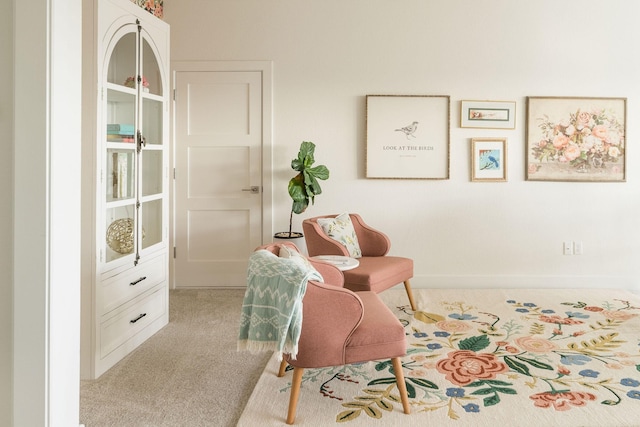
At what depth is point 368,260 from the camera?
14.5ft

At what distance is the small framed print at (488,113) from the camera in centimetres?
531

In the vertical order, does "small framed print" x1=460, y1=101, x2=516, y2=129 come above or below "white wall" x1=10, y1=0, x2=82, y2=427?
above

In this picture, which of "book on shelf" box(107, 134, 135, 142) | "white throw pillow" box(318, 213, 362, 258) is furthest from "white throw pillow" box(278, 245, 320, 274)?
"white throw pillow" box(318, 213, 362, 258)

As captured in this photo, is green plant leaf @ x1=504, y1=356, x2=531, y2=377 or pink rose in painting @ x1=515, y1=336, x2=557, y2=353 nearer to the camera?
green plant leaf @ x1=504, y1=356, x2=531, y2=377

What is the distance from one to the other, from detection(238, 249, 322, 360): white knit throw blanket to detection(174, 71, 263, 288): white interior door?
2.71 meters

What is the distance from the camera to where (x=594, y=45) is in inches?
208

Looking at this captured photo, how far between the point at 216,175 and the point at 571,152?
333 cm

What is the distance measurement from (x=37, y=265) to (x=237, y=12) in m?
3.75

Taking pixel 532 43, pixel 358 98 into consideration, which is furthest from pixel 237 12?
pixel 532 43

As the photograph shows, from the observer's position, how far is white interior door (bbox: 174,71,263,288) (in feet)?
17.5

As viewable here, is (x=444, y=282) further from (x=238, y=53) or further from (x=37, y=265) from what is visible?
(x=37, y=265)

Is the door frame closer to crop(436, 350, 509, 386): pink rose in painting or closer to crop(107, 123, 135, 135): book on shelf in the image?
crop(107, 123, 135, 135): book on shelf

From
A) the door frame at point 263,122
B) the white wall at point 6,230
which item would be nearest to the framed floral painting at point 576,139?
the door frame at point 263,122

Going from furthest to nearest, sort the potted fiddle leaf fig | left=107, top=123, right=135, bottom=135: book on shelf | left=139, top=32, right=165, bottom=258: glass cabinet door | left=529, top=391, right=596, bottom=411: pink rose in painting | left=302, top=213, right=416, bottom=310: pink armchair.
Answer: the potted fiddle leaf fig
left=302, top=213, right=416, bottom=310: pink armchair
left=139, top=32, right=165, bottom=258: glass cabinet door
left=107, top=123, right=135, bottom=135: book on shelf
left=529, top=391, right=596, bottom=411: pink rose in painting
